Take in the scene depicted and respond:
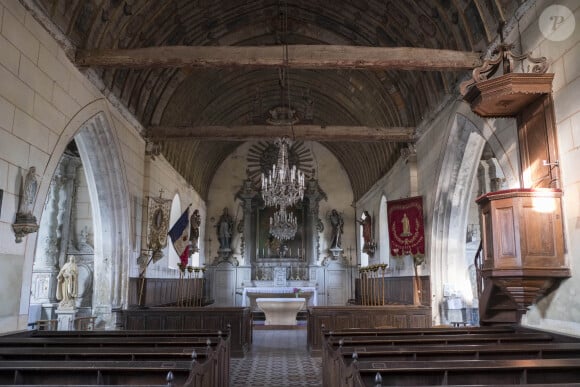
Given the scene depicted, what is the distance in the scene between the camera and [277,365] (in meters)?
7.92

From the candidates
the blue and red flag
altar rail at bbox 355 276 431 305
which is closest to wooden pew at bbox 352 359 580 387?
altar rail at bbox 355 276 431 305

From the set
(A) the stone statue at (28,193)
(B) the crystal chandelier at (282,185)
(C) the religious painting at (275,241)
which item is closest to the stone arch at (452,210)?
(B) the crystal chandelier at (282,185)

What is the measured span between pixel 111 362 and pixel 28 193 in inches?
125

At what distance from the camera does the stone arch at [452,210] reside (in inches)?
356

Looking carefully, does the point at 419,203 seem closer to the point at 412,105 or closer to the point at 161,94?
the point at 412,105

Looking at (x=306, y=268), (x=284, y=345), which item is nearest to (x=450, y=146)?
(x=284, y=345)

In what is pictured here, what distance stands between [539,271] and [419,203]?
5.48 metres

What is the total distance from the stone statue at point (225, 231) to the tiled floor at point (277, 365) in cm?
766

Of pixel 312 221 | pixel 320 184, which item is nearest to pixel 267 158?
pixel 320 184

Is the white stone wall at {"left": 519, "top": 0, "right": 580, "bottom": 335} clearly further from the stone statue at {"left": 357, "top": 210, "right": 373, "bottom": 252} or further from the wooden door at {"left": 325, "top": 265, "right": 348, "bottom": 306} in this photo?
the wooden door at {"left": 325, "top": 265, "right": 348, "bottom": 306}

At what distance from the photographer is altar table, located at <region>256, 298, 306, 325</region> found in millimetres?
12391

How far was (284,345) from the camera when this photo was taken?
33.5ft

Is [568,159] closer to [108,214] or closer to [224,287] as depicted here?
[108,214]

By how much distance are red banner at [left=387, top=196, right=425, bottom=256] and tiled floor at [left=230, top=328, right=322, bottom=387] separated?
297 cm
